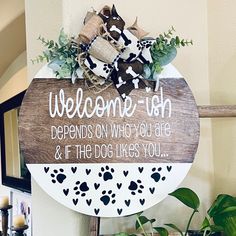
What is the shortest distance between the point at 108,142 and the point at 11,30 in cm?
182

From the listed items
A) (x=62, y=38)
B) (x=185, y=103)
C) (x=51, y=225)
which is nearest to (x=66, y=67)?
(x=62, y=38)

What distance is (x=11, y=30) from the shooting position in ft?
8.66

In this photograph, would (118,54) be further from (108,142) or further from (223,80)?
(223,80)

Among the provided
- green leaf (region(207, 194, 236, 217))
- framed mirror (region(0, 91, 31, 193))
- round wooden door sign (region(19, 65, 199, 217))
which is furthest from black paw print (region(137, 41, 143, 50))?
framed mirror (region(0, 91, 31, 193))

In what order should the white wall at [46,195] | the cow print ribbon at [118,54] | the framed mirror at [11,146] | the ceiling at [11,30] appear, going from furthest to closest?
1. the framed mirror at [11,146]
2. the ceiling at [11,30]
3. the white wall at [46,195]
4. the cow print ribbon at [118,54]

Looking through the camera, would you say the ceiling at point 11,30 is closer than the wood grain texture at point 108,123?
No

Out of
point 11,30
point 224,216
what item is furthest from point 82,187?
point 11,30

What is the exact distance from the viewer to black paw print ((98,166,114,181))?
1.07m

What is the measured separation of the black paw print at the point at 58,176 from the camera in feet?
3.51

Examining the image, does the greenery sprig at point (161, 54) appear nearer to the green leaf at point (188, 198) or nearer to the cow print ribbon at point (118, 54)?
the cow print ribbon at point (118, 54)

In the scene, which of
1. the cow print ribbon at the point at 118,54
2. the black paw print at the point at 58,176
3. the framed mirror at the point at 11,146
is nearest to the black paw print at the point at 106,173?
the black paw print at the point at 58,176

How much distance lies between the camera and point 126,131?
1.09m

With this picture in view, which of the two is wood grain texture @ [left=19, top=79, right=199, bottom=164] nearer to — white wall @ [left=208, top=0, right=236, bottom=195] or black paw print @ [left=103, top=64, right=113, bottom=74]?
black paw print @ [left=103, top=64, right=113, bottom=74]

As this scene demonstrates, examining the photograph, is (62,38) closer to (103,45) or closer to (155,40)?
(103,45)
